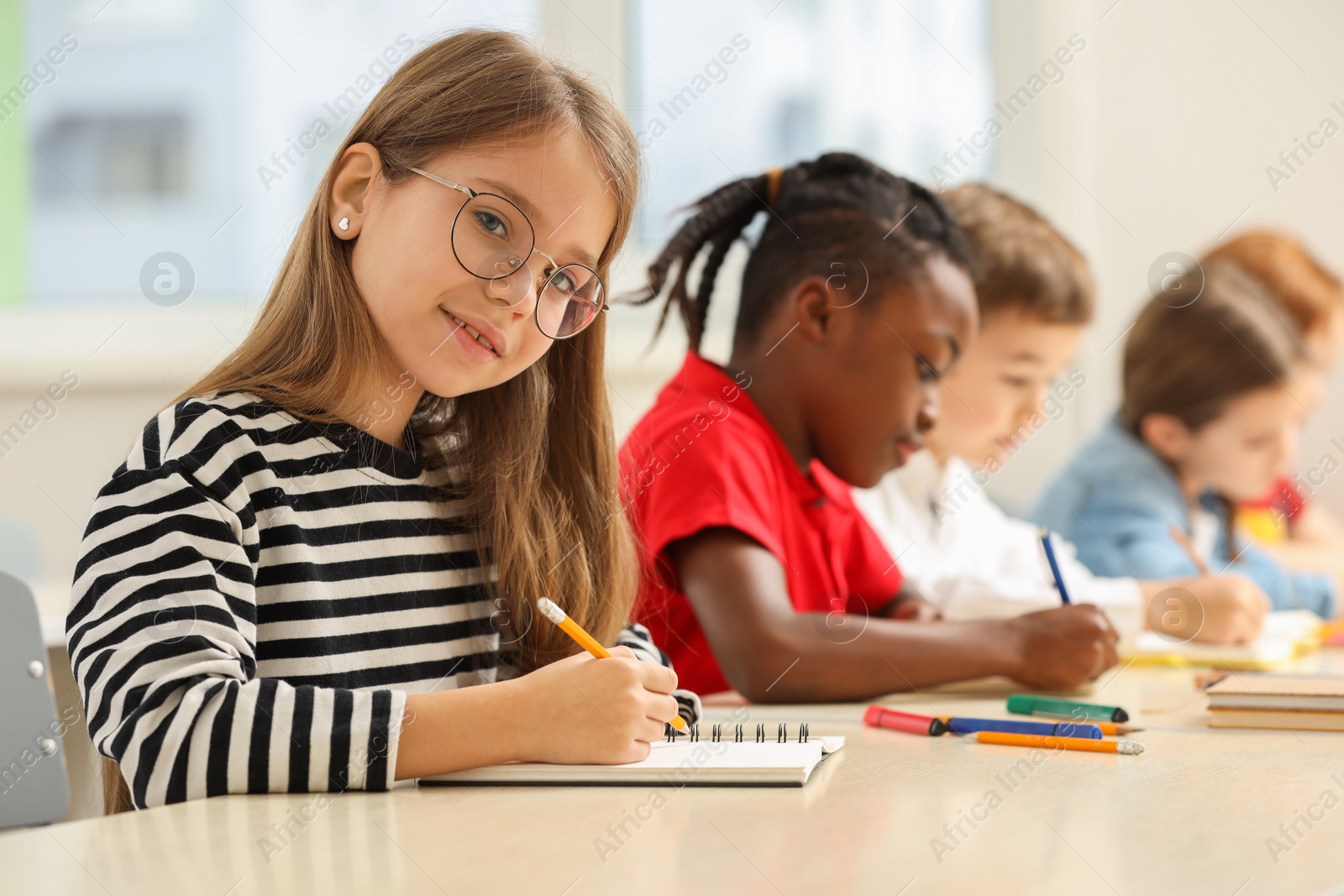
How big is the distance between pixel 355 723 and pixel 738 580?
458 millimetres

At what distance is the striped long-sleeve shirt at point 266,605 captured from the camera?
2.09 ft

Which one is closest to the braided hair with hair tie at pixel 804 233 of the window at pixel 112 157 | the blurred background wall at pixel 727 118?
the blurred background wall at pixel 727 118

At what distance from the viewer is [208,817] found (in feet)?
1.93

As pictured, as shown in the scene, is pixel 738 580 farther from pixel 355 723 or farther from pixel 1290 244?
pixel 1290 244

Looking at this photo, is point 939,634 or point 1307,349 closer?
point 939,634

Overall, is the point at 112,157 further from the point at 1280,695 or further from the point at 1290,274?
the point at 1280,695

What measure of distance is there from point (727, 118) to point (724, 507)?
1.48 m

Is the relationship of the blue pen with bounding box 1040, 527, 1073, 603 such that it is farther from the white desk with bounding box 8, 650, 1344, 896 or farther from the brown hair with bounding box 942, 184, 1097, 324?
the brown hair with bounding box 942, 184, 1097, 324

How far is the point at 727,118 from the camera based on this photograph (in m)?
2.39

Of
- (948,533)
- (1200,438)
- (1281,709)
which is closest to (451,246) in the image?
(1281,709)

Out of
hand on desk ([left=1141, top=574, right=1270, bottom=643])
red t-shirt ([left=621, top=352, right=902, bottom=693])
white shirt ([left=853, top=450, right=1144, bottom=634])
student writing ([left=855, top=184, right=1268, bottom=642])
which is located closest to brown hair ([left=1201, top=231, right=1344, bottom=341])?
student writing ([left=855, top=184, right=1268, bottom=642])

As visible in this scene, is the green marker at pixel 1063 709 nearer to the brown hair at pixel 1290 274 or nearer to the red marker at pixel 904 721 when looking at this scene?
the red marker at pixel 904 721

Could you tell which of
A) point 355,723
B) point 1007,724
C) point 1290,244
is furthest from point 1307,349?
point 355,723

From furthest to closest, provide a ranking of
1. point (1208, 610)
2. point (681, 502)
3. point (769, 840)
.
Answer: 1. point (1208, 610)
2. point (681, 502)
3. point (769, 840)
